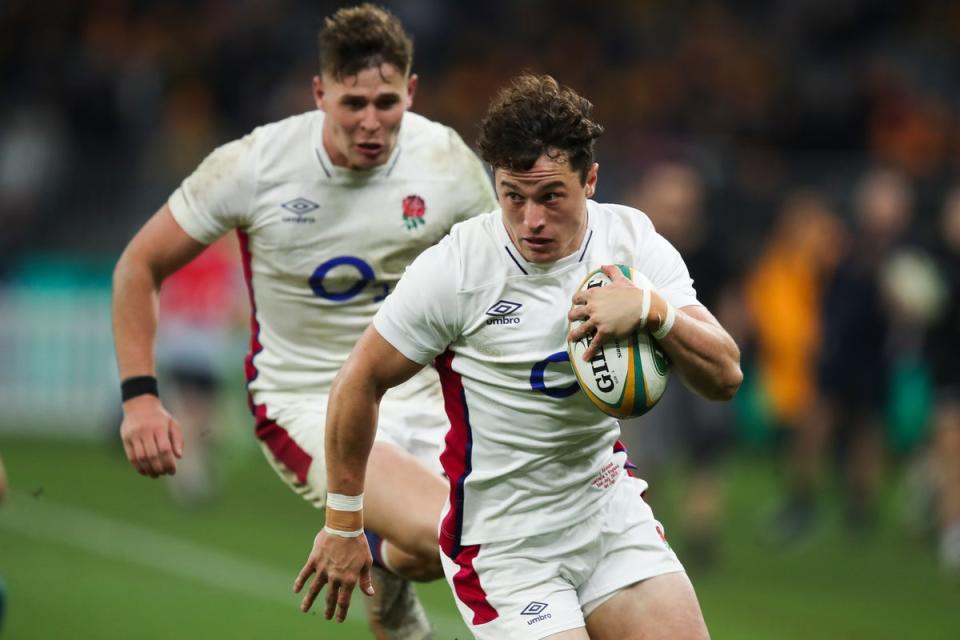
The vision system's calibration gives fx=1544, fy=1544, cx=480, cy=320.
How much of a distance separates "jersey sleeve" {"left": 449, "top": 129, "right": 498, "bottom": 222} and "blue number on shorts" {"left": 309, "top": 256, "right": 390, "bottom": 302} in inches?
15.4

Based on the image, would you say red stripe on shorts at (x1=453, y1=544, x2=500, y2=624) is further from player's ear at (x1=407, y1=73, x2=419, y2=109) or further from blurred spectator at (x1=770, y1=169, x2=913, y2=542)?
blurred spectator at (x1=770, y1=169, x2=913, y2=542)

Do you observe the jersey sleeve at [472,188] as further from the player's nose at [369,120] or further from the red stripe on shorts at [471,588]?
the red stripe on shorts at [471,588]

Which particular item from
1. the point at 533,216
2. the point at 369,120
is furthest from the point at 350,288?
the point at 533,216

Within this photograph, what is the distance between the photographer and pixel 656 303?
4.43m

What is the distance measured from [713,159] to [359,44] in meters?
10.7

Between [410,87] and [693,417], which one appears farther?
[693,417]

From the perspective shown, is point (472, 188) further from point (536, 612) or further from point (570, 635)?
point (570, 635)

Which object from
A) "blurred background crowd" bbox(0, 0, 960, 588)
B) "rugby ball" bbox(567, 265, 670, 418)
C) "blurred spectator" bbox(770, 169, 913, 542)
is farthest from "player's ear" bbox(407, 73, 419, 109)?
"blurred spectator" bbox(770, 169, 913, 542)

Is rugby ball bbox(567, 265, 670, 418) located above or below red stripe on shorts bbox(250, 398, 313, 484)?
above

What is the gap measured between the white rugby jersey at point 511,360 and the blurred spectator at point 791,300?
9.11 metres

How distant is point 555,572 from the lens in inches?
191

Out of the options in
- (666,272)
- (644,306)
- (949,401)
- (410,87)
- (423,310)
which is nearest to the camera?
(644,306)

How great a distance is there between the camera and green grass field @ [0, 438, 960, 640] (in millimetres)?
8734

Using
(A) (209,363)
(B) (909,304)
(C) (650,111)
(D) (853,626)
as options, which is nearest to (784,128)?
(C) (650,111)
